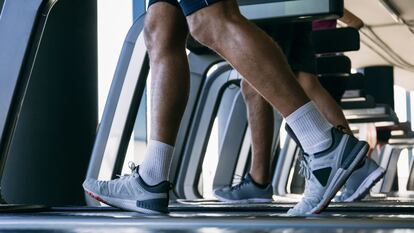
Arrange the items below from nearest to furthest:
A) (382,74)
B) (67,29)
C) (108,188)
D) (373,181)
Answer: (108,188) → (373,181) → (67,29) → (382,74)

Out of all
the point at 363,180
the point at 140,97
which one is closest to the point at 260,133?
the point at 363,180

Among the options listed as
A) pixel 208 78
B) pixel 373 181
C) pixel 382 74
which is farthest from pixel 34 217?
pixel 382 74

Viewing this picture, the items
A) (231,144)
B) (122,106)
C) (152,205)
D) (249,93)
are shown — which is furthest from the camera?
(231,144)

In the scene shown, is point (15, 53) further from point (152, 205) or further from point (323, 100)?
point (323, 100)

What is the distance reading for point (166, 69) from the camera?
209cm

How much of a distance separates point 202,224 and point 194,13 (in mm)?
563

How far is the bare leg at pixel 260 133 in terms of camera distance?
3150 mm

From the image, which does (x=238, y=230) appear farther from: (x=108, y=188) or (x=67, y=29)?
(x=67, y=29)

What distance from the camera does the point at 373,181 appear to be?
3023mm

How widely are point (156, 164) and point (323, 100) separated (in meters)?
1.32

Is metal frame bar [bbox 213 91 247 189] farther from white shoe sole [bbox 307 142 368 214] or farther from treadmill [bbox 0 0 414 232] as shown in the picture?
white shoe sole [bbox 307 142 368 214]

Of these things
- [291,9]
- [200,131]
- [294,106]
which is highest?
[291,9]

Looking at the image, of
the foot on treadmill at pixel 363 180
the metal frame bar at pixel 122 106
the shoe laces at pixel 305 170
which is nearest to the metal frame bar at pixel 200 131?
the metal frame bar at pixel 122 106

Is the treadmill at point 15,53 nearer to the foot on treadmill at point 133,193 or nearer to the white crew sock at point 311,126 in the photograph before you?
the foot on treadmill at point 133,193
